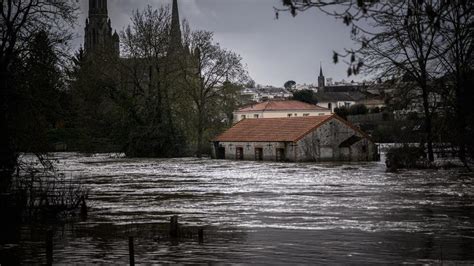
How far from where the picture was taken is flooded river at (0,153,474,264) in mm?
14445

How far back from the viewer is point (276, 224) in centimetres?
1869

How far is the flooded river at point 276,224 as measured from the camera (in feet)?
47.4

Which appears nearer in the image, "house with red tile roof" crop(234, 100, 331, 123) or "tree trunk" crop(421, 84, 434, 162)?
"tree trunk" crop(421, 84, 434, 162)

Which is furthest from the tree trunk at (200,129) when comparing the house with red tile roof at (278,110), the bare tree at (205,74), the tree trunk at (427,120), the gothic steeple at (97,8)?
the gothic steeple at (97,8)

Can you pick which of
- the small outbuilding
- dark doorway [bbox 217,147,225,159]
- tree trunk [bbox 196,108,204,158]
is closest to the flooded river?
the small outbuilding

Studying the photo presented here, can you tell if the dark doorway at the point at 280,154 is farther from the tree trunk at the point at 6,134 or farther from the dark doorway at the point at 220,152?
the tree trunk at the point at 6,134

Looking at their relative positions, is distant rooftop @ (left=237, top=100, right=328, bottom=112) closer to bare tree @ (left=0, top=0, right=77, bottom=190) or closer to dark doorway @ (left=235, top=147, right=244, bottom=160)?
dark doorway @ (left=235, top=147, right=244, bottom=160)

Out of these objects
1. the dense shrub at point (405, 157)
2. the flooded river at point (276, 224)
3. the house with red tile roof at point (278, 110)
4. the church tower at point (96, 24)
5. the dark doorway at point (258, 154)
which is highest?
the church tower at point (96, 24)

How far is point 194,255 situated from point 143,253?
4.22 feet

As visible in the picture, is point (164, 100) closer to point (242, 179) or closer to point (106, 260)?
point (242, 179)

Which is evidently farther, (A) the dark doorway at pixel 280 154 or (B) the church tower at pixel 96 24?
(B) the church tower at pixel 96 24

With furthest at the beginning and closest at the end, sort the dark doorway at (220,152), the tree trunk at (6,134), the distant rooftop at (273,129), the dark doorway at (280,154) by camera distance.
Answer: the dark doorway at (220,152) → the dark doorway at (280,154) → the distant rooftop at (273,129) → the tree trunk at (6,134)

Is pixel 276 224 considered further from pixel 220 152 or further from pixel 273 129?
pixel 220 152

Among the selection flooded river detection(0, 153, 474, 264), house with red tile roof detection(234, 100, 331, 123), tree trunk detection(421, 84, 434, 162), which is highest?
house with red tile roof detection(234, 100, 331, 123)
